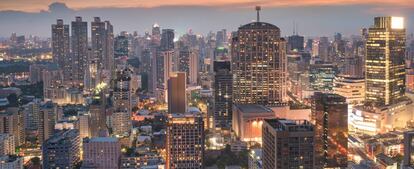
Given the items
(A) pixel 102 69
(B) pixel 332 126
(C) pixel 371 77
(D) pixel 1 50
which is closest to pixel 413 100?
(C) pixel 371 77

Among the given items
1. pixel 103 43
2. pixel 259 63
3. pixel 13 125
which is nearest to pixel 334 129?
pixel 259 63

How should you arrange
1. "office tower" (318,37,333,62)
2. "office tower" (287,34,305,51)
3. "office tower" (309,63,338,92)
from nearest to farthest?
"office tower" (309,63,338,92) < "office tower" (318,37,333,62) < "office tower" (287,34,305,51)

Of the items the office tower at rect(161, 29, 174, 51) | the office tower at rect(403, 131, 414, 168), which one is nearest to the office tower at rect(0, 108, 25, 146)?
the office tower at rect(403, 131, 414, 168)

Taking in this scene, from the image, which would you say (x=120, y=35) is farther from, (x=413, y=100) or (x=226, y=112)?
(x=413, y=100)

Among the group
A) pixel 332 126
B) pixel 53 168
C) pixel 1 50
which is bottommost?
pixel 53 168

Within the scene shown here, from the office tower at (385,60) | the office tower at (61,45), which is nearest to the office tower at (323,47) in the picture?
the office tower at (385,60)

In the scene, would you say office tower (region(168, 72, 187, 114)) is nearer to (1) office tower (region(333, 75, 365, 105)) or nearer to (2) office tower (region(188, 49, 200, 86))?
(1) office tower (region(333, 75, 365, 105))

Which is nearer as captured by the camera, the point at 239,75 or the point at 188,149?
the point at 188,149

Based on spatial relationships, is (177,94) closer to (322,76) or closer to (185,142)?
(185,142)
